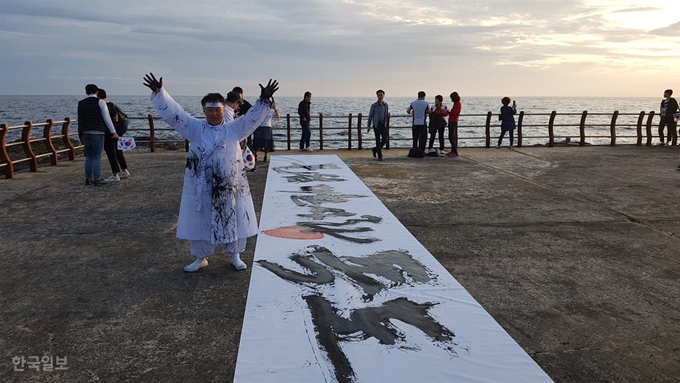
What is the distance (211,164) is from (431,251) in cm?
237

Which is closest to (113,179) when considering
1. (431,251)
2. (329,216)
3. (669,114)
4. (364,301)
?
(329,216)

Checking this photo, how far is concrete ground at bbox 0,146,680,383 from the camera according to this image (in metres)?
2.89

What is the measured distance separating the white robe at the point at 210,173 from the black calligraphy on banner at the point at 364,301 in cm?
65

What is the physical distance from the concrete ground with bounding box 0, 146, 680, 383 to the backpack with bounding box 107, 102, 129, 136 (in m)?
1.08

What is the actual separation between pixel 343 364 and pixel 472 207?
4.58m

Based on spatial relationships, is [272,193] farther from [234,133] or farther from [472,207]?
[234,133]

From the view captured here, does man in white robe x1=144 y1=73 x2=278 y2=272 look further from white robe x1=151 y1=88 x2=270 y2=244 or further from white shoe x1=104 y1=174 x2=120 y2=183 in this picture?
white shoe x1=104 y1=174 x2=120 y2=183

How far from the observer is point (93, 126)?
8133mm

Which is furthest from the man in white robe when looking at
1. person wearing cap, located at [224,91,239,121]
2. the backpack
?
the backpack

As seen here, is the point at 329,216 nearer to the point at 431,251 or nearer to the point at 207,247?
the point at 431,251

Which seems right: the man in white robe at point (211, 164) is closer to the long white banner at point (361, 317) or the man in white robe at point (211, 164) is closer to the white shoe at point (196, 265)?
the white shoe at point (196, 265)

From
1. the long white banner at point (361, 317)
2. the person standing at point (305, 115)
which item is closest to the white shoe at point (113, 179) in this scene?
the long white banner at point (361, 317)

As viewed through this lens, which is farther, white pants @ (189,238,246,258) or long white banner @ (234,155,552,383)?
white pants @ (189,238,246,258)

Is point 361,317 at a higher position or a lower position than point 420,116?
lower
